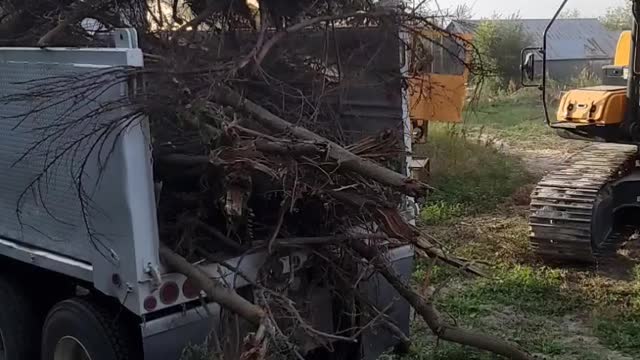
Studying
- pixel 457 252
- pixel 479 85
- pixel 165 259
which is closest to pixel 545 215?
pixel 457 252

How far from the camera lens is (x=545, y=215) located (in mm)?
7016

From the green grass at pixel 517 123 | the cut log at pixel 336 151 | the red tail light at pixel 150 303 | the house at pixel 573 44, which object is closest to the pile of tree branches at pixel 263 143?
the cut log at pixel 336 151

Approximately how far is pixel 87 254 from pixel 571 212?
4.23 m

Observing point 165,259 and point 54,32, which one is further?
point 54,32

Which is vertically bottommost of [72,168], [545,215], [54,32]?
[545,215]

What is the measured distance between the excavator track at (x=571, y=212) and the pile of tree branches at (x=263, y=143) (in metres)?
2.30

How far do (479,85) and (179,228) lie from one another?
2.41 meters

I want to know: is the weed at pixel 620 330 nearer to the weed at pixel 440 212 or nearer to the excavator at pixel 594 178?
the excavator at pixel 594 178

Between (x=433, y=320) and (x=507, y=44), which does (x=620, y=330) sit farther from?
(x=507, y=44)

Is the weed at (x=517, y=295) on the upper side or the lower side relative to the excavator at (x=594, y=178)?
lower

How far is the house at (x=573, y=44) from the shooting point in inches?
913

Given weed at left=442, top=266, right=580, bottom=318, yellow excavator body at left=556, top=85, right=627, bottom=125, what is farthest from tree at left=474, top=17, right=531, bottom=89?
weed at left=442, top=266, right=580, bottom=318

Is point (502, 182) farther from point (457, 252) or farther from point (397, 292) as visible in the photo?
point (397, 292)

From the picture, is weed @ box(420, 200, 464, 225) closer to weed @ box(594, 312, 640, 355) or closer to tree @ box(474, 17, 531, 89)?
weed @ box(594, 312, 640, 355)
